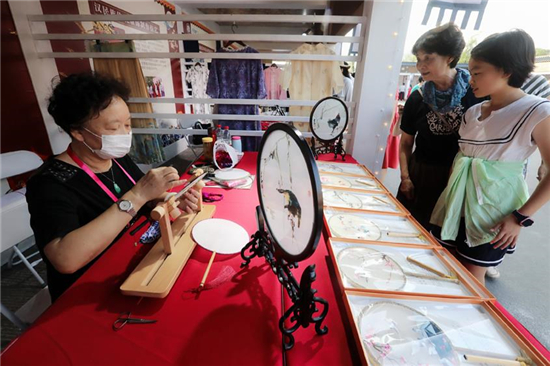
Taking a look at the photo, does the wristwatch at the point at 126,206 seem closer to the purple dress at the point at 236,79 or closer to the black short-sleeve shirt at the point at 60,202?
the black short-sleeve shirt at the point at 60,202

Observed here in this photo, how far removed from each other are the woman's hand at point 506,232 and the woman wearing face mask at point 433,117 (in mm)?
516

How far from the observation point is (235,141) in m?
2.26

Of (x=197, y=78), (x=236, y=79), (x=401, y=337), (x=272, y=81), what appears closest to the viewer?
(x=401, y=337)

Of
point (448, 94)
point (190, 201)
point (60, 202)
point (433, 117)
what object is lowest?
point (190, 201)

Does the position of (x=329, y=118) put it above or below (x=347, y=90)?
below

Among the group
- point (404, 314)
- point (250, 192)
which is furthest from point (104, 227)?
point (404, 314)

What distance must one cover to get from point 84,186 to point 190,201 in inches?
17.0

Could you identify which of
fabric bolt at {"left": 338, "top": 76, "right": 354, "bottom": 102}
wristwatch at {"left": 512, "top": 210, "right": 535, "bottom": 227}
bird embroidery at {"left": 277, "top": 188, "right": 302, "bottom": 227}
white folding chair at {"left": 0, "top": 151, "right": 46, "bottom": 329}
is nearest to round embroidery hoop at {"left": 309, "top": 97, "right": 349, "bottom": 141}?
fabric bolt at {"left": 338, "top": 76, "right": 354, "bottom": 102}

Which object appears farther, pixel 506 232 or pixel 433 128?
pixel 433 128

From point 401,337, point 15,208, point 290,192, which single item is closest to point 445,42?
point 290,192

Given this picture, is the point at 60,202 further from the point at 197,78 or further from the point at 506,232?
the point at 197,78

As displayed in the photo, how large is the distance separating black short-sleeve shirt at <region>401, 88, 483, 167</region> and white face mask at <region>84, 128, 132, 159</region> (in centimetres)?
171

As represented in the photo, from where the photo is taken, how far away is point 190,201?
1.17 metres

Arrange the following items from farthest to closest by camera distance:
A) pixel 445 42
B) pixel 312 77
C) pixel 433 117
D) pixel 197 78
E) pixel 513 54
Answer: pixel 197 78 → pixel 312 77 → pixel 433 117 → pixel 445 42 → pixel 513 54
